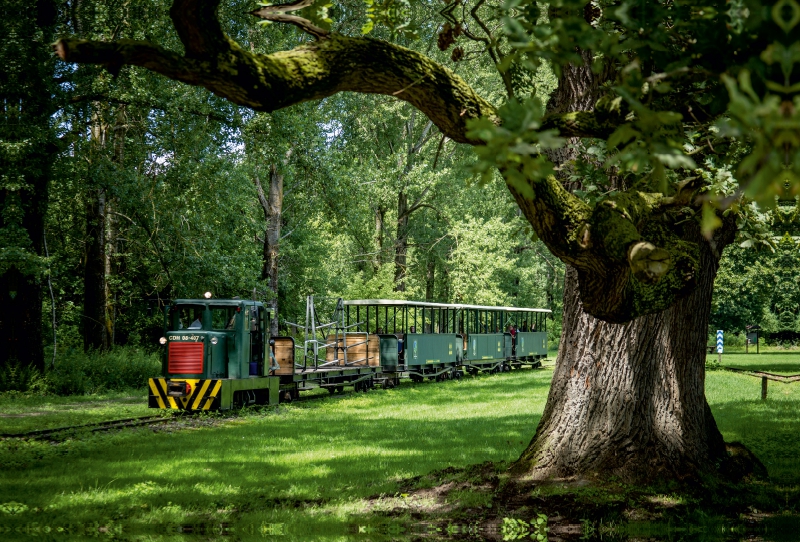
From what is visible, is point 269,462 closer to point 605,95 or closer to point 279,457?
point 279,457

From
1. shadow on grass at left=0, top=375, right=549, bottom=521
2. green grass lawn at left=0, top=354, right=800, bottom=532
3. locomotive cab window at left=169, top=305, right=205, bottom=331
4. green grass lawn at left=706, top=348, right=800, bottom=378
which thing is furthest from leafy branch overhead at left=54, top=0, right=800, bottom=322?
green grass lawn at left=706, top=348, right=800, bottom=378

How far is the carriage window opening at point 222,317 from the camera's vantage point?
20031 millimetres

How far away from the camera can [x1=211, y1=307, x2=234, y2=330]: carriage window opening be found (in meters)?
20.0

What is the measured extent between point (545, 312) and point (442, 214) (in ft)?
26.4

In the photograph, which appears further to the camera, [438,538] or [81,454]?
[81,454]

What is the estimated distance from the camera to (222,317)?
20156 millimetres

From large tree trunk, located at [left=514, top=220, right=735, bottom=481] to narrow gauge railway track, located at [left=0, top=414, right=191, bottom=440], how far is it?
833 centimetres

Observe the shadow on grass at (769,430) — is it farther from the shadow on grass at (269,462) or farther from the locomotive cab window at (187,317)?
the locomotive cab window at (187,317)

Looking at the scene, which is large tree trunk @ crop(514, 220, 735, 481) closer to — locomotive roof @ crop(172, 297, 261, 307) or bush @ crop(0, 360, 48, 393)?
locomotive roof @ crop(172, 297, 261, 307)

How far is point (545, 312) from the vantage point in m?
45.8

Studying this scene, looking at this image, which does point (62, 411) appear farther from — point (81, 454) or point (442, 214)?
point (442, 214)

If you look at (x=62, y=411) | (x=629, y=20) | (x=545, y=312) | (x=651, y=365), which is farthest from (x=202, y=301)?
(x=545, y=312)

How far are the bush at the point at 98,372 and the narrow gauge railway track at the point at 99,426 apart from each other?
19.0ft

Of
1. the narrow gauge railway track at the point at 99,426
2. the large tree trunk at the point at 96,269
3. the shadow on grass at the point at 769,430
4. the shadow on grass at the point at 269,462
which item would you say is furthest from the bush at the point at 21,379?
the shadow on grass at the point at 769,430
